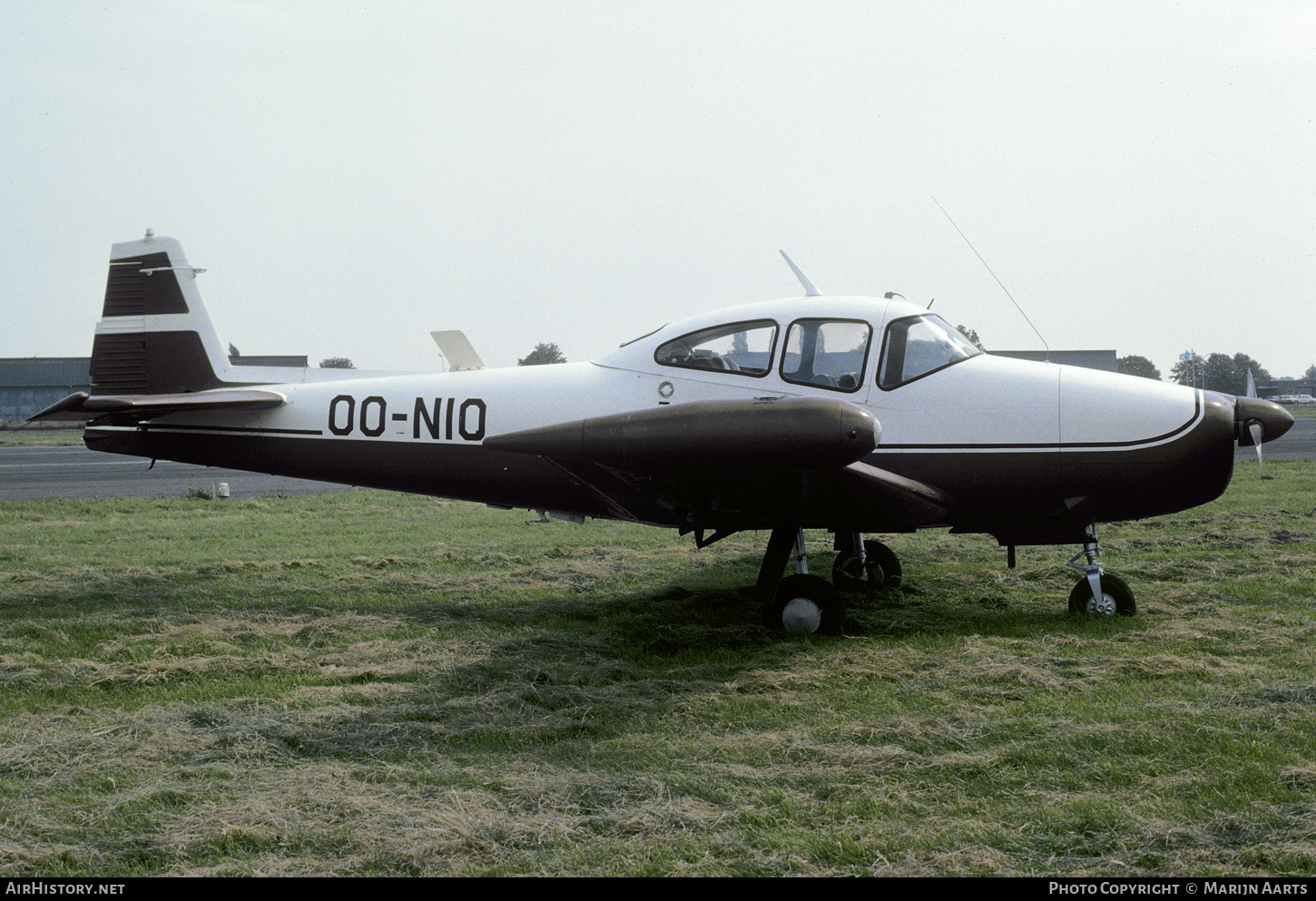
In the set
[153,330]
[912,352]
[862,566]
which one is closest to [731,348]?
[912,352]

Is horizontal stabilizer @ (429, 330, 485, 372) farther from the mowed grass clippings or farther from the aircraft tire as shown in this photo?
the aircraft tire

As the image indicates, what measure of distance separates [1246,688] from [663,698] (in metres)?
2.96

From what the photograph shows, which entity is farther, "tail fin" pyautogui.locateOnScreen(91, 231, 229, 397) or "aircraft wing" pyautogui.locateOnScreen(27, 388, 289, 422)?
"tail fin" pyautogui.locateOnScreen(91, 231, 229, 397)

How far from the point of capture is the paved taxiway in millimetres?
19609

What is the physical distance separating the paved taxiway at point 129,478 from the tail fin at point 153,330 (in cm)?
635

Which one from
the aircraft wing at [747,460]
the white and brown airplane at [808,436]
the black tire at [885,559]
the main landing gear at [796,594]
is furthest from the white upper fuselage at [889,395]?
the black tire at [885,559]

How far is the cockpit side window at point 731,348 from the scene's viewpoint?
23.6ft

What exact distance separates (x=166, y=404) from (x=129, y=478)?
17.1m

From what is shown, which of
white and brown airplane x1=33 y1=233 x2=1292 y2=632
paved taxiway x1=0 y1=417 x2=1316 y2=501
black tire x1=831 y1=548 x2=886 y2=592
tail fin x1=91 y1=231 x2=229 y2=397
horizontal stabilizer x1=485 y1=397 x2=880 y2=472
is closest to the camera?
horizontal stabilizer x1=485 y1=397 x2=880 y2=472

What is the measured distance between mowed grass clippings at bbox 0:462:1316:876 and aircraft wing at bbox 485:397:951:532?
91 cm

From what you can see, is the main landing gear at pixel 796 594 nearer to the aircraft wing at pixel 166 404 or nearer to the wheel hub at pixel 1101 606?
the wheel hub at pixel 1101 606

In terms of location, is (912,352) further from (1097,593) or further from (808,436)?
(1097,593)

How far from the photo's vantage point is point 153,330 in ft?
30.1

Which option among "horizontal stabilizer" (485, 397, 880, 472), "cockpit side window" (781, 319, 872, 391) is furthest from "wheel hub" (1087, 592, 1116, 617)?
"horizontal stabilizer" (485, 397, 880, 472)
